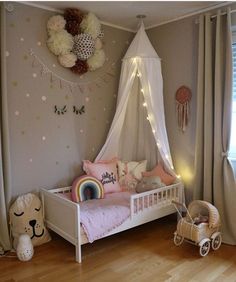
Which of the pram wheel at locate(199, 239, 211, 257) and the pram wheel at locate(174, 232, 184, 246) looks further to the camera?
the pram wheel at locate(174, 232, 184, 246)

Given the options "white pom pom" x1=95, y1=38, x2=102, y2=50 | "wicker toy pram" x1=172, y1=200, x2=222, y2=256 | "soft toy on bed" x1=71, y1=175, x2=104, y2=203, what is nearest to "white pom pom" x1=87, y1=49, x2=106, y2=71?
"white pom pom" x1=95, y1=38, x2=102, y2=50

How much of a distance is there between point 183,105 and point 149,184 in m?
1.11

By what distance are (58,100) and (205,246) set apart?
2.26m

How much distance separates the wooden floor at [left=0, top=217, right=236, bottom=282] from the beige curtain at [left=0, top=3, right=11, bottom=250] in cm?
26

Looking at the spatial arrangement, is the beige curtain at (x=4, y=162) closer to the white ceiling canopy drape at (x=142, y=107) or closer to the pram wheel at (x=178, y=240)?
the white ceiling canopy drape at (x=142, y=107)

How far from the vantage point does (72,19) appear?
10.6 ft

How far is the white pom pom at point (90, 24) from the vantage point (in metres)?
3.27

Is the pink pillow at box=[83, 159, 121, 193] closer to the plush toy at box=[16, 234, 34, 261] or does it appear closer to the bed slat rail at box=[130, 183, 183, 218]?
the bed slat rail at box=[130, 183, 183, 218]

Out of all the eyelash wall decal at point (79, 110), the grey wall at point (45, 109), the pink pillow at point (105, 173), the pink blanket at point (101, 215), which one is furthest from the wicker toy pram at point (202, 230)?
the eyelash wall decal at point (79, 110)

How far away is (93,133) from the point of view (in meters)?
3.75

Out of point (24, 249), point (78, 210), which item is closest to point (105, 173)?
point (78, 210)

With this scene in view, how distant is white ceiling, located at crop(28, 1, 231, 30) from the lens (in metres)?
3.08

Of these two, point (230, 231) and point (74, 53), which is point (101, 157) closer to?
point (74, 53)

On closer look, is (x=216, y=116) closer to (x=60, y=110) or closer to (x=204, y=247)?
(x=204, y=247)
